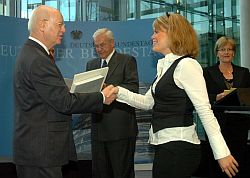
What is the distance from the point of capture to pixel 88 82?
2814 mm

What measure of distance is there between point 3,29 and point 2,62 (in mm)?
389

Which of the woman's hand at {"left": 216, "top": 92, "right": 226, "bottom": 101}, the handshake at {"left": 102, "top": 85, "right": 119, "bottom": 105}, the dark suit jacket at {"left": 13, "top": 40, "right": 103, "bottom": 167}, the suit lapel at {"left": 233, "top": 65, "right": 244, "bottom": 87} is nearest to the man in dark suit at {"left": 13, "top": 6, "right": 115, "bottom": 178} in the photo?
the dark suit jacket at {"left": 13, "top": 40, "right": 103, "bottom": 167}

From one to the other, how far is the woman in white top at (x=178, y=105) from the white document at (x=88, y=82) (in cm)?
43

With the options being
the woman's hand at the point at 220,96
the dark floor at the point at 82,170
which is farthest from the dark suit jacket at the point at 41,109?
the dark floor at the point at 82,170

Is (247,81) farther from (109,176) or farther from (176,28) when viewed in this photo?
(176,28)

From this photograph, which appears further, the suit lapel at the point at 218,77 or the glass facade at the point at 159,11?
the glass facade at the point at 159,11

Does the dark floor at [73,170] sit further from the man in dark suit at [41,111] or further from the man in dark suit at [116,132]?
the man in dark suit at [41,111]

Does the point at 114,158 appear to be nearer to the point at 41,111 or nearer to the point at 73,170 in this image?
the point at 73,170

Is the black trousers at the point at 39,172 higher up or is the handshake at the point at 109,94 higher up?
the handshake at the point at 109,94

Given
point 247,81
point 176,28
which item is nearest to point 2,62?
point 247,81

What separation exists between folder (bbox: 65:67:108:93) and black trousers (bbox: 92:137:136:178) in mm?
1311

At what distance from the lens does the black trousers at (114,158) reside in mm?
4145

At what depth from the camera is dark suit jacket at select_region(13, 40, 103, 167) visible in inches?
99.1

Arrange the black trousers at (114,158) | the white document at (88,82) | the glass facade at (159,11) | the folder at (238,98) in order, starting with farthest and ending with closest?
the glass facade at (159,11) < the black trousers at (114,158) < the folder at (238,98) < the white document at (88,82)
